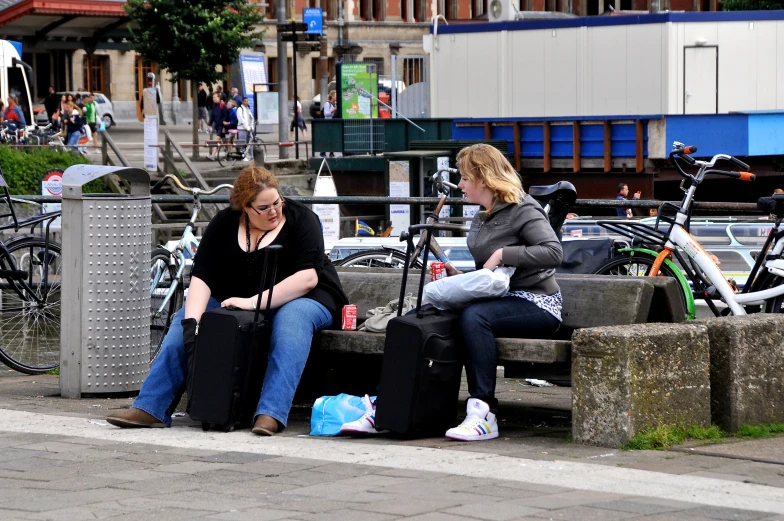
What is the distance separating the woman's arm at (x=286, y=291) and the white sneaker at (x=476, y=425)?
3.69ft

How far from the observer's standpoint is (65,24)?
4506 cm

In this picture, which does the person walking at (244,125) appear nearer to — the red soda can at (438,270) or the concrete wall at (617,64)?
the concrete wall at (617,64)

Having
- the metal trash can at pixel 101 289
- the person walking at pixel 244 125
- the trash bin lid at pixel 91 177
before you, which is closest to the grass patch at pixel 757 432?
the metal trash can at pixel 101 289

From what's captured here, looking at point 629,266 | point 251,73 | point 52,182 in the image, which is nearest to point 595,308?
point 629,266

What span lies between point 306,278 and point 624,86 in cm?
2347

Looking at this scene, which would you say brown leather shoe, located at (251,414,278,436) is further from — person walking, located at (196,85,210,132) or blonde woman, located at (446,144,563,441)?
person walking, located at (196,85,210,132)

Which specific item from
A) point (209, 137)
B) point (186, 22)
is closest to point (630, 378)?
point (186, 22)

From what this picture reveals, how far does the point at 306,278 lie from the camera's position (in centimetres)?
716

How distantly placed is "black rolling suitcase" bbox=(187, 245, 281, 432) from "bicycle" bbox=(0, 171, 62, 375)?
2794 mm

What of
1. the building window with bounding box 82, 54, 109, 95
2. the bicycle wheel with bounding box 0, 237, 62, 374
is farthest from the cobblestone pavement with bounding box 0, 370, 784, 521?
the building window with bounding box 82, 54, 109, 95

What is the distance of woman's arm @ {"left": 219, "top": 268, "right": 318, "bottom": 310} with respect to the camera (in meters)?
7.04

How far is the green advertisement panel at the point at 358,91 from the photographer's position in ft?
121

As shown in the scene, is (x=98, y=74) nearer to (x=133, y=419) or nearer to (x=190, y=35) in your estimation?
(x=190, y=35)

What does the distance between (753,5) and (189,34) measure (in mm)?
17358
